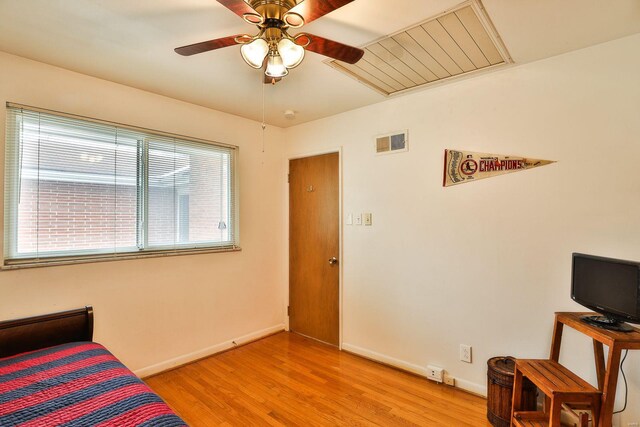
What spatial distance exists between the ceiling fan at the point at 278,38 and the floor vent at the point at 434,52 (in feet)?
1.72

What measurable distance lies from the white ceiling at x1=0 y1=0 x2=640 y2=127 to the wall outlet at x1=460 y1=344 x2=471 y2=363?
7.06ft

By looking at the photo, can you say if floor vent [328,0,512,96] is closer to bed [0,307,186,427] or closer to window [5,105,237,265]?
window [5,105,237,265]

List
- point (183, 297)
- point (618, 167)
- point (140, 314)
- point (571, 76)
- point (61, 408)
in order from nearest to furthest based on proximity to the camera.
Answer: point (61, 408) → point (618, 167) → point (571, 76) → point (140, 314) → point (183, 297)

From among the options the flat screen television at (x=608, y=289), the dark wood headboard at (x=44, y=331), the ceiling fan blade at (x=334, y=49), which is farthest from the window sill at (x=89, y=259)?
the flat screen television at (x=608, y=289)

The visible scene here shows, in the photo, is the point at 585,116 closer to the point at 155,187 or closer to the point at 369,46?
the point at 369,46

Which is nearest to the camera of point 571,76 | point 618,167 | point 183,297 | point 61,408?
point 61,408

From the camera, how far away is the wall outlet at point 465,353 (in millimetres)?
2488

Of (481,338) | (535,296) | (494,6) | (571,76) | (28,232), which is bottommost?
(481,338)

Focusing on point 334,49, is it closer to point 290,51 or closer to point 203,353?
Result: point 290,51

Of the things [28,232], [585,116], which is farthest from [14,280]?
[585,116]

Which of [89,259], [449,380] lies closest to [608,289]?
[449,380]

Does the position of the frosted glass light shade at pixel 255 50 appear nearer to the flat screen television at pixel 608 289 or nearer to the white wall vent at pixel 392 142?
the white wall vent at pixel 392 142

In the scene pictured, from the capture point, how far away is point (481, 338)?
8.00ft

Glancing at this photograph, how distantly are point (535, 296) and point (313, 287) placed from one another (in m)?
2.14
